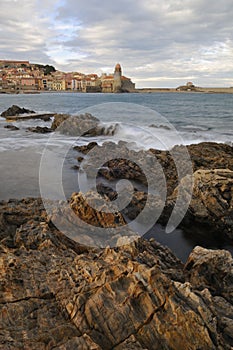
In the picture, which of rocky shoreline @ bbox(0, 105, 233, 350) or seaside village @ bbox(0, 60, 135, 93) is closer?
rocky shoreline @ bbox(0, 105, 233, 350)

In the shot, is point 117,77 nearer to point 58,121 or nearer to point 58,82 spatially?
point 58,82

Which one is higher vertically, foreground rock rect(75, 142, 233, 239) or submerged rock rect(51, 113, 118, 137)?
submerged rock rect(51, 113, 118, 137)

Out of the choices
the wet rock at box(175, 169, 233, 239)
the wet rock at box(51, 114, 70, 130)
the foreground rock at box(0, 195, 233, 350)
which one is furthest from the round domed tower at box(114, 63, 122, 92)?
the foreground rock at box(0, 195, 233, 350)

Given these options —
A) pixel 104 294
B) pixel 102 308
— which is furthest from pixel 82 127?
pixel 102 308

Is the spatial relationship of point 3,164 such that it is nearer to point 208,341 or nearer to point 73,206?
point 73,206

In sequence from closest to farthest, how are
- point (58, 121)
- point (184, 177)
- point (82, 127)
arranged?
1. point (184, 177)
2. point (82, 127)
3. point (58, 121)

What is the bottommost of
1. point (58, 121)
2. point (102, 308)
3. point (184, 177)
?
point (184, 177)

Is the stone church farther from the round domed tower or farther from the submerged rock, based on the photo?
the submerged rock

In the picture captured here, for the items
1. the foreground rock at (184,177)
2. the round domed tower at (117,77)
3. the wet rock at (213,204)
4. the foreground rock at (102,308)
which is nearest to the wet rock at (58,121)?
the foreground rock at (184,177)

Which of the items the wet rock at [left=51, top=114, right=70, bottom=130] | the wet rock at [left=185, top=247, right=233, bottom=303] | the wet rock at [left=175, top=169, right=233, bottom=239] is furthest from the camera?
the wet rock at [left=51, top=114, right=70, bottom=130]

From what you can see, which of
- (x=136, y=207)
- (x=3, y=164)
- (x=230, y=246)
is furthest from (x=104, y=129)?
(x=230, y=246)

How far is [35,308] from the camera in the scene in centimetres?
238

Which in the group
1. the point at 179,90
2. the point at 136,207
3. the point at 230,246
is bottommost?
the point at 230,246

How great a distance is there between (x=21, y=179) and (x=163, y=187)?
4028 millimetres
